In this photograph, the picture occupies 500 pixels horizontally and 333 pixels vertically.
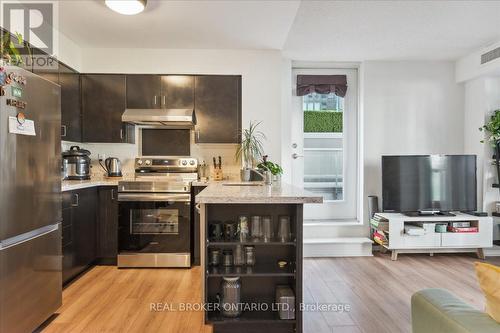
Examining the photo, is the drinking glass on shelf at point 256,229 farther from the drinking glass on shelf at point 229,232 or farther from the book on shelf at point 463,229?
the book on shelf at point 463,229

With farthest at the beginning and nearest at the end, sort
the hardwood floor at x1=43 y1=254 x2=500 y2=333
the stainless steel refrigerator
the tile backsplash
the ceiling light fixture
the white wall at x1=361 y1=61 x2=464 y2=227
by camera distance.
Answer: the white wall at x1=361 y1=61 x2=464 y2=227, the tile backsplash, the ceiling light fixture, the hardwood floor at x1=43 y1=254 x2=500 y2=333, the stainless steel refrigerator

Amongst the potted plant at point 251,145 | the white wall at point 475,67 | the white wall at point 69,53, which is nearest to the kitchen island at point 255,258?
the potted plant at point 251,145

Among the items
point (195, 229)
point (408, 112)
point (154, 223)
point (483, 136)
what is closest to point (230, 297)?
point (195, 229)

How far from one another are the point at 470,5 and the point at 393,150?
1.88m

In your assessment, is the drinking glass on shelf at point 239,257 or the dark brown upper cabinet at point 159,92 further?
the dark brown upper cabinet at point 159,92

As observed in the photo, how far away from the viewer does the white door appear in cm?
430

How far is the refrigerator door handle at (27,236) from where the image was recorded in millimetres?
1702

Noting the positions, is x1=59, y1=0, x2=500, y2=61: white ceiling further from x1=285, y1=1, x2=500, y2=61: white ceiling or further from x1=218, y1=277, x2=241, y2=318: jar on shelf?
x1=218, y1=277, x2=241, y2=318: jar on shelf

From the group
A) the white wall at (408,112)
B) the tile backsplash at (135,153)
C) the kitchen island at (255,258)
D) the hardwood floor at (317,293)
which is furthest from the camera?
the white wall at (408,112)

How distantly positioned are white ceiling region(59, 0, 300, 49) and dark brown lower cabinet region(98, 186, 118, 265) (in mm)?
1644

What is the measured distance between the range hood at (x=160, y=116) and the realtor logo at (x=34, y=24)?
876 mm

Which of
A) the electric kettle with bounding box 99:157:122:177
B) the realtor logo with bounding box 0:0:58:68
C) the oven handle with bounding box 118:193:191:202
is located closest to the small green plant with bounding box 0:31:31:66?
the realtor logo with bounding box 0:0:58:68

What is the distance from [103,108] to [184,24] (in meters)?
1.45

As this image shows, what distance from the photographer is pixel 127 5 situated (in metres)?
2.44
